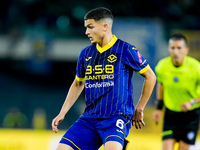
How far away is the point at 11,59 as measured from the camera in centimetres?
1998

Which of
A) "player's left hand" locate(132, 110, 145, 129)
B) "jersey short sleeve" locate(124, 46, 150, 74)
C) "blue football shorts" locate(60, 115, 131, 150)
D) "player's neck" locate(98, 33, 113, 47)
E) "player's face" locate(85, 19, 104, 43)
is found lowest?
"blue football shorts" locate(60, 115, 131, 150)

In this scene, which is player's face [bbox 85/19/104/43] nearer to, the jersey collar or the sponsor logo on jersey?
the jersey collar

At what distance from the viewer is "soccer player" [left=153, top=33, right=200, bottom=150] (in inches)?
251

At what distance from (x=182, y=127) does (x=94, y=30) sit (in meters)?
2.80

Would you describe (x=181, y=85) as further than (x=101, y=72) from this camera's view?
Yes

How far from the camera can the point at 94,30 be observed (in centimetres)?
432

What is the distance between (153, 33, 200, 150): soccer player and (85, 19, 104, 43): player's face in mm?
2301

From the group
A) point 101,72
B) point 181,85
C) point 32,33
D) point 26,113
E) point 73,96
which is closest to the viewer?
point 101,72

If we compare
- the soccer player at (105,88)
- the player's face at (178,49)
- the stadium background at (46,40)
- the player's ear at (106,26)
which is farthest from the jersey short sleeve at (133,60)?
the stadium background at (46,40)

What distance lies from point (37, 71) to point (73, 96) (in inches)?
630

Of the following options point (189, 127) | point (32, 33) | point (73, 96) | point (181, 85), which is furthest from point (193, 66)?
point (32, 33)

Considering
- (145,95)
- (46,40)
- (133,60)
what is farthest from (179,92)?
(46,40)

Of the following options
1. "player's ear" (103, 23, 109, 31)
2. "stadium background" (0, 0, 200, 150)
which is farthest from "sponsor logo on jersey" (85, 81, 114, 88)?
"stadium background" (0, 0, 200, 150)

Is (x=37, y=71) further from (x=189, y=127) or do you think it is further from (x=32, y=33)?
(x=189, y=127)
